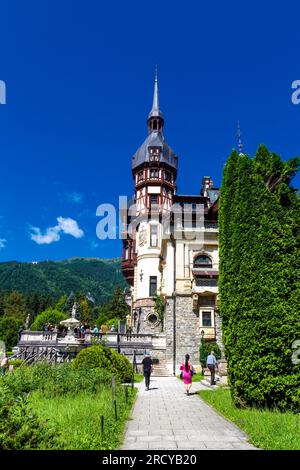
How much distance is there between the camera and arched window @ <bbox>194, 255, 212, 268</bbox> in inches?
1277

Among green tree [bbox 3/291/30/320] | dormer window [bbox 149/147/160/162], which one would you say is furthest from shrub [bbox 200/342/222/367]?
green tree [bbox 3/291/30/320]

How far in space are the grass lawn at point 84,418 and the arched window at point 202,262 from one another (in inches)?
817

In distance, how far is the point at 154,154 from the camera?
46.6 meters

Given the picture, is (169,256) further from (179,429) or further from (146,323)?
(179,429)

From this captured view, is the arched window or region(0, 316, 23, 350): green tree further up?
the arched window

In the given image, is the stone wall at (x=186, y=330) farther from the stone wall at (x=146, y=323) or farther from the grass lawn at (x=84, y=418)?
the grass lawn at (x=84, y=418)

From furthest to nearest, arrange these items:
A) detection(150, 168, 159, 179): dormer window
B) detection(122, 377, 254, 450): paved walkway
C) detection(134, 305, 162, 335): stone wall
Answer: detection(150, 168, 159, 179): dormer window
detection(134, 305, 162, 335): stone wall
detection(122, 377, 254, 450): paved walkway

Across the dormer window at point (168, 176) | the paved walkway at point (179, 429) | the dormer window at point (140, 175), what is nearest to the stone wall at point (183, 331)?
the paved walkway at point (179, 429)

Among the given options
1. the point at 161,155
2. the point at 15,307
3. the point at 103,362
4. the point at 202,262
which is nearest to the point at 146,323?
the point at 202,262

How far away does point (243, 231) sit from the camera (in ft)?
41.3

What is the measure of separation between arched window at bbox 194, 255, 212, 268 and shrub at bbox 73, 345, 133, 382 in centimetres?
1525

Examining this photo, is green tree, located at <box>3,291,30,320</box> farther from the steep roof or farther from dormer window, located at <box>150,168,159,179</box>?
dormer window, located at <box>150,168,159,179</box>

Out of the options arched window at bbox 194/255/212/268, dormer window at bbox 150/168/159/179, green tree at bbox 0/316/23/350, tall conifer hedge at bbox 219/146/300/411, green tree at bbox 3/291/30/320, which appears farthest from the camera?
green tree at bbox 3/291/30/320

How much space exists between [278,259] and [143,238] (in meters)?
30.6
